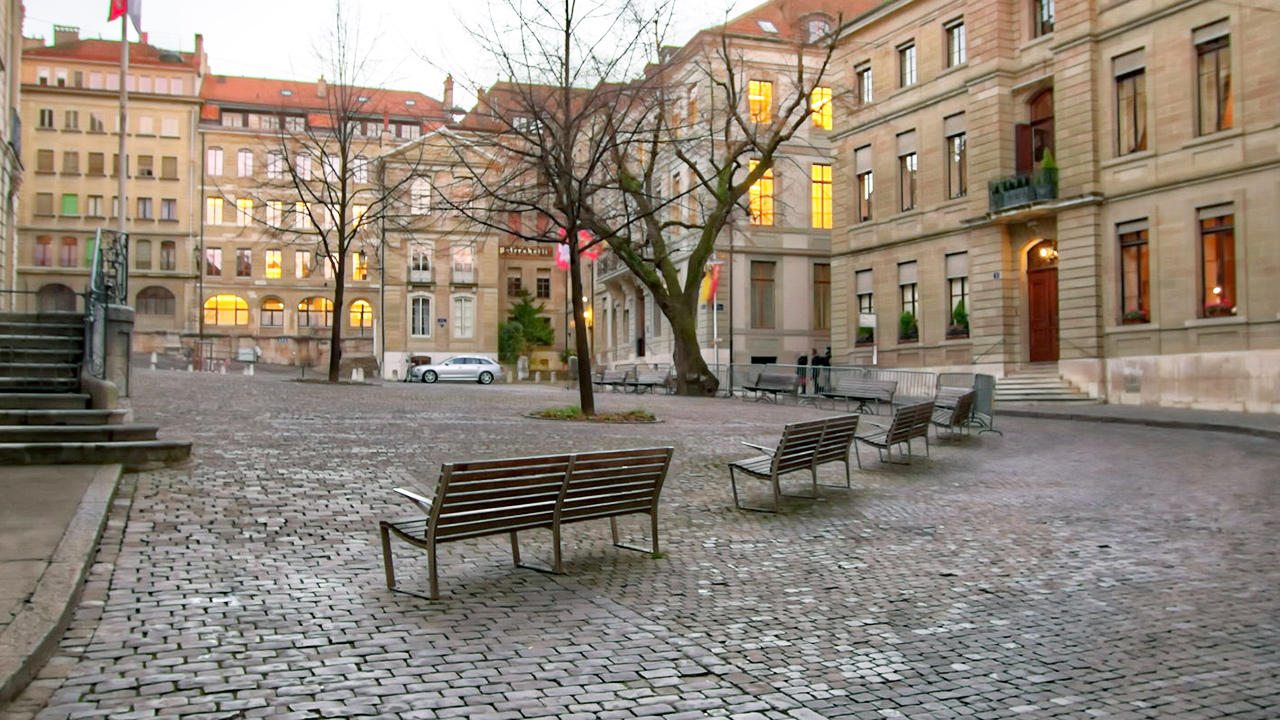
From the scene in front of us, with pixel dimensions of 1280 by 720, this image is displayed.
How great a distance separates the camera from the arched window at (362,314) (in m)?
77.9

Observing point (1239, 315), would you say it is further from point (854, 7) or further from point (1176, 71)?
point (854, 7)

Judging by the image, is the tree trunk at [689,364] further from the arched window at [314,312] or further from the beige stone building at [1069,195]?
the arched window at [314,312]

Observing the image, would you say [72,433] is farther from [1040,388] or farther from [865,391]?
[1040,388]

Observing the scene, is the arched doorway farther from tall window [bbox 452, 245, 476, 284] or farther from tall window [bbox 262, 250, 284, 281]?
tall window [bbox 262, 250, 284, 281]

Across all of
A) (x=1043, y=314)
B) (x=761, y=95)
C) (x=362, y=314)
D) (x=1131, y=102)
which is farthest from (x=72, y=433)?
(x=362, y=314)

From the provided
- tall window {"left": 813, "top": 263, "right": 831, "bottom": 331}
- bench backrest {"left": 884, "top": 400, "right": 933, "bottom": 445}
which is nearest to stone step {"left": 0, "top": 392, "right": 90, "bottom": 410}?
bench backrest {"left": 884, "top": 400, "right": 933, "bottom": 445}

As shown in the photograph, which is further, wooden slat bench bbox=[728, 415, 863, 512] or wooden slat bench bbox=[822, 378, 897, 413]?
wooden slat bench bbox=[822, 378, 897, 413]

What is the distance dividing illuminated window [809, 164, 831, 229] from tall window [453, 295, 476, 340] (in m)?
32.4

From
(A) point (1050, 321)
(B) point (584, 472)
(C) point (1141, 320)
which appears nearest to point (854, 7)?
(A) point (1050, 321)

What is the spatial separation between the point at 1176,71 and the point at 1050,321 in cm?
808

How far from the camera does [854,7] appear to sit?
52000mm

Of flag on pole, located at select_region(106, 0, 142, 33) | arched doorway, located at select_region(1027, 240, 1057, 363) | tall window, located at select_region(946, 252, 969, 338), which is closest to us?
flag on pole, located at select_region(106, 0, 142, 33)

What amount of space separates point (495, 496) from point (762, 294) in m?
40.6

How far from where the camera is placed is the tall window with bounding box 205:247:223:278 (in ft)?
251
